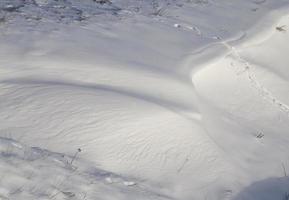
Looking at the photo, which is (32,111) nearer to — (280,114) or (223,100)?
(223,100)

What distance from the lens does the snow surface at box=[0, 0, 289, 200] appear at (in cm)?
374

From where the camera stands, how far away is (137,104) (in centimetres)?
461

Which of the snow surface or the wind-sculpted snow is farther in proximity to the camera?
the snow surface

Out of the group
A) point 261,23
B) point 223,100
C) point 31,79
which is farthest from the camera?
point 261,23

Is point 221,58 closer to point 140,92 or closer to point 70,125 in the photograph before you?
point 140,92

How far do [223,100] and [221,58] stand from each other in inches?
24.6

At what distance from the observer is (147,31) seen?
677cm

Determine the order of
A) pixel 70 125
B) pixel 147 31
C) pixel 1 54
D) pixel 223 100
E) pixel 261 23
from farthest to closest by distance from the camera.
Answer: pixel 261 23 < pixel 147 31 < pixel 223 100 < pixel 1 54 < pixel 70 125

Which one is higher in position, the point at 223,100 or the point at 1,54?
the point at 1,54

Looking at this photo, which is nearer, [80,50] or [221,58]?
[80,50]

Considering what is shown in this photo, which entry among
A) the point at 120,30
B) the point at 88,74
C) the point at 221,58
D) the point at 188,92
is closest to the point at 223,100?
the point at 221,58

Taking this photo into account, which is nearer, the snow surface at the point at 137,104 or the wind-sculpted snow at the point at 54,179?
the wind-sculpted snow at the point at 54,179

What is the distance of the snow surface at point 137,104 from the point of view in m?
3.74

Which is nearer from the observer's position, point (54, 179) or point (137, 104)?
point (54, 179)
